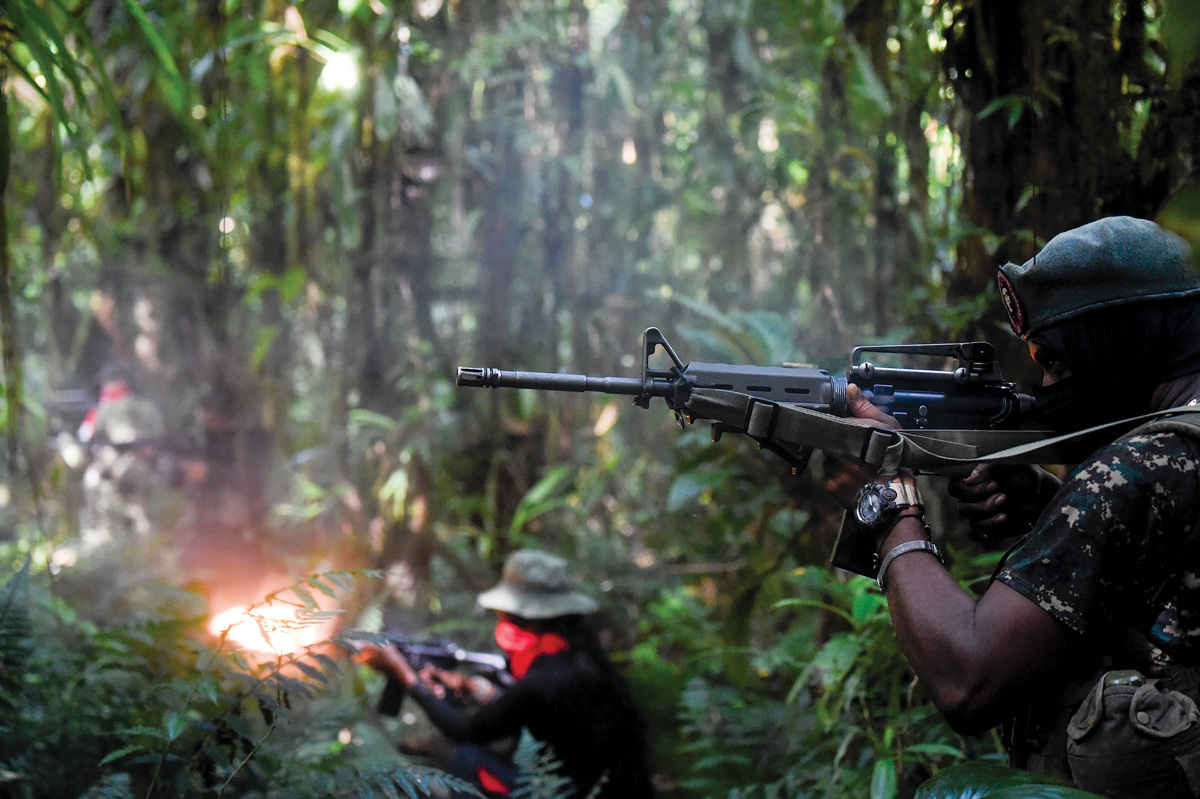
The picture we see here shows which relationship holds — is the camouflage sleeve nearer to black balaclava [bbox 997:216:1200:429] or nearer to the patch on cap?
black balaclava [bbox 997:216:1200:429]

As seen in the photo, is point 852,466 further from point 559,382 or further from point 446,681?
point 446,681

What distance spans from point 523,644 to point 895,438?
8.79ft

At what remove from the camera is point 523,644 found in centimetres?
397

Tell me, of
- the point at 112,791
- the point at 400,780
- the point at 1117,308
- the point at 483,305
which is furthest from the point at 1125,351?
the point at 483,305

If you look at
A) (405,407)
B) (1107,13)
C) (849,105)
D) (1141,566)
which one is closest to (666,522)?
(405,407)

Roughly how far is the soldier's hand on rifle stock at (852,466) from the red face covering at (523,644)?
2.28 metres

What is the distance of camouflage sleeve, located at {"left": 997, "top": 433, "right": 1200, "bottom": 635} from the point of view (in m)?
1.34

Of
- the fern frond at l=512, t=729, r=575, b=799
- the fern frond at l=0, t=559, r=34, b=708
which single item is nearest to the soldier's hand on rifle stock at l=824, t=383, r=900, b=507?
the fern frond at l=512, t=729, r=575, b=799

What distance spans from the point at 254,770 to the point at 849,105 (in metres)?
3.77

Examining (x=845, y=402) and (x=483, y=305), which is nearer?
(x=845, y=402)

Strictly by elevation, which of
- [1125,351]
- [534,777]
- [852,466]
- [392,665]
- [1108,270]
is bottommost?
[392,665]

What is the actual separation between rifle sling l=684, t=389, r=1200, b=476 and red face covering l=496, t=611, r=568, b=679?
2.23 meters

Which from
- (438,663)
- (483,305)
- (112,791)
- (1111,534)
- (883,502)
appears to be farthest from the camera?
(483,305)

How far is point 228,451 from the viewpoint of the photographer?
19.9 ft
